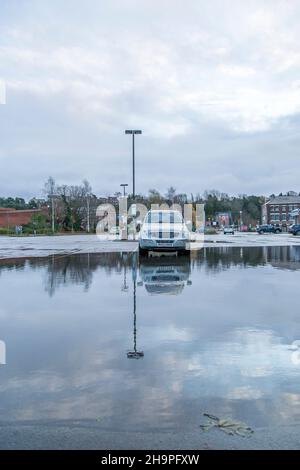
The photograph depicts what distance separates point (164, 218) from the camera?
19.5m

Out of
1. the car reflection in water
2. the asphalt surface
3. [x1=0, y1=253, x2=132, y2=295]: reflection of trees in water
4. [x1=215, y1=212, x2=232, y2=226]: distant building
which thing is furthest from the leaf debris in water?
[x1=215, y1=212, x2=232, y2=226]: distant building

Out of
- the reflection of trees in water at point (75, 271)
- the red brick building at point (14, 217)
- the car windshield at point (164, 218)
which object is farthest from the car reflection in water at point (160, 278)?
the red brick building at point (14, 217)

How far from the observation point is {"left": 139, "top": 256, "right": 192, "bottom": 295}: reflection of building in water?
9703 mm

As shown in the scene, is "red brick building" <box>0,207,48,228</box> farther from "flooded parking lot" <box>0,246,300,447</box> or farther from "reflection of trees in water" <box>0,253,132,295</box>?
"flooded parking lot" <box>0,246,300,447</box>

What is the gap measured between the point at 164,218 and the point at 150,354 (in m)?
14.5

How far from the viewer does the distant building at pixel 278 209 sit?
154 metres

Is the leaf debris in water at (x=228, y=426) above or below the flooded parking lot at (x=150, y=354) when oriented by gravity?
below

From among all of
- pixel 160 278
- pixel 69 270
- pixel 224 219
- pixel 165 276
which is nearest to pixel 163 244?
pixel 69 270

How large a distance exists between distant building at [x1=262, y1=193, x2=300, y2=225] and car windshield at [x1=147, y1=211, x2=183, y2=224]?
13824cm

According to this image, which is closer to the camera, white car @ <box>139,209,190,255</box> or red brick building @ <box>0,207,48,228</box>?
white car @ <box>139,209,190,255</box>

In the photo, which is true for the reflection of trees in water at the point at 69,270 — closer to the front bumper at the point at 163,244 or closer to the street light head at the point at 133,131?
the front bumper at the point at 163,244

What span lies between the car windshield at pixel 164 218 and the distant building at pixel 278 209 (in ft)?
454
